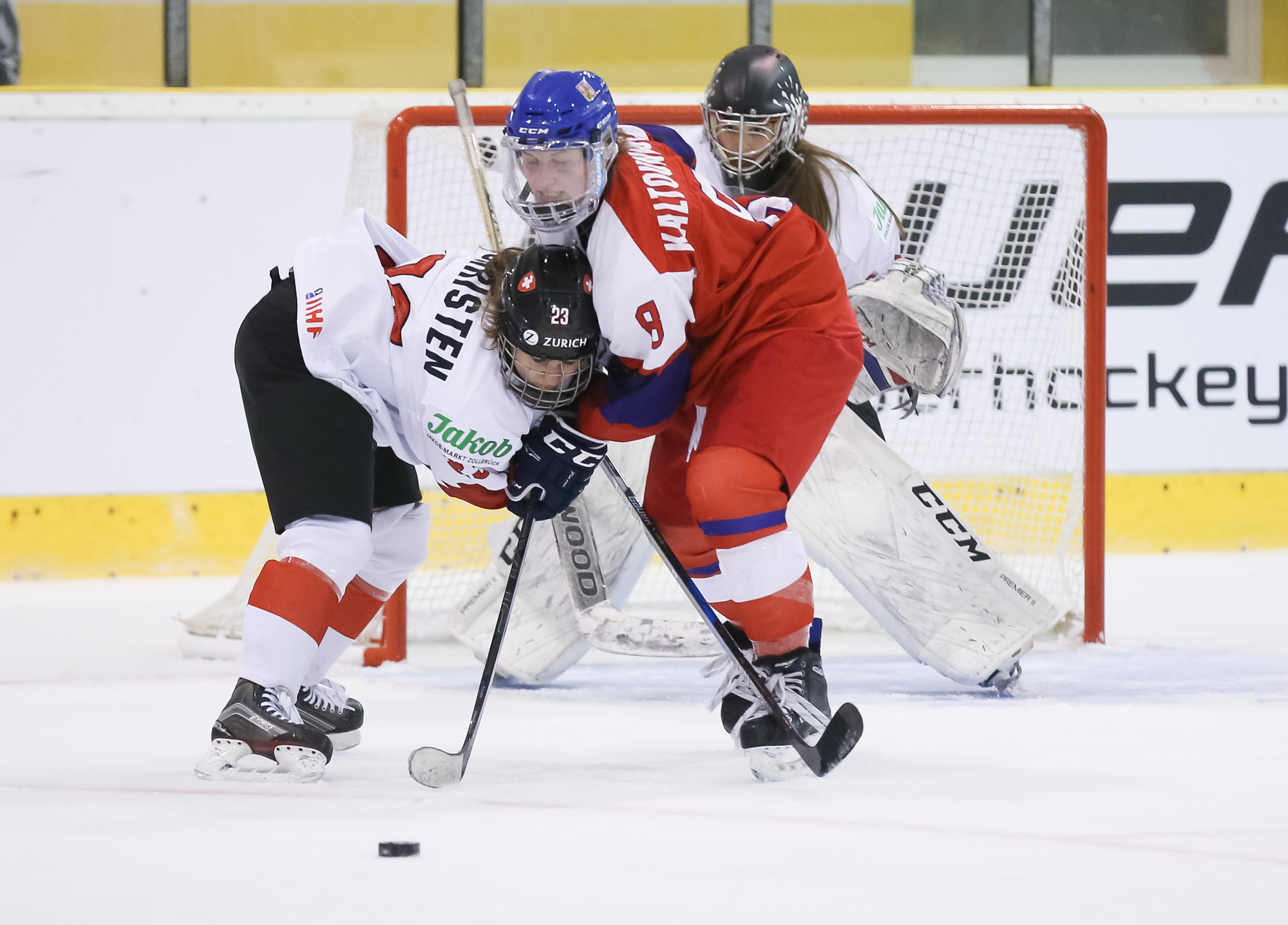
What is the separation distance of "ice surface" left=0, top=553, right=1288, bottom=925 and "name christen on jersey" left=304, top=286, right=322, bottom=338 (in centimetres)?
63

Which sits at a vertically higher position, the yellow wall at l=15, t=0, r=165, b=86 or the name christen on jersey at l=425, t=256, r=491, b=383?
the yellow wall at l=15, t=0, r=165, b=86

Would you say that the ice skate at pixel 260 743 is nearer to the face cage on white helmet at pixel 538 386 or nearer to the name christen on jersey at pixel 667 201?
the face cage on white helmet at pixel 538 386

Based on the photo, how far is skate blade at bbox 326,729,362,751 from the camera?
88.3 inches

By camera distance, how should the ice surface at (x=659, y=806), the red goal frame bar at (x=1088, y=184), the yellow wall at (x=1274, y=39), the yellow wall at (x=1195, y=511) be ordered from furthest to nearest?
the yellow wall at (x=1274, y=39), the yellow wall at (x=1195, y=511), the red goal frame bar at (x=1088, y=184), the ice surface at (x=659, y=806)

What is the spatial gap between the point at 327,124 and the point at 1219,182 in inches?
113

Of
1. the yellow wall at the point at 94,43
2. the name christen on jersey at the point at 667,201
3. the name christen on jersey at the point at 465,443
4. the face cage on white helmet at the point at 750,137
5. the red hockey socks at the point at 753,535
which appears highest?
the yellow wall at the point at 94,43

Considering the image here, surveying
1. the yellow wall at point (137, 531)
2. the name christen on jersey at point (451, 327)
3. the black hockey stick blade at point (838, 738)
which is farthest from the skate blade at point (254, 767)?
the yellow wall at point (137, 531)

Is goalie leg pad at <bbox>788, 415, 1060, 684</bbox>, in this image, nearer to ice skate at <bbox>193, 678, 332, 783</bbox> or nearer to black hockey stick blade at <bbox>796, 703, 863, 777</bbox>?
black hockey stick blade at <bbox>796, 703, 863, 777</bbox>

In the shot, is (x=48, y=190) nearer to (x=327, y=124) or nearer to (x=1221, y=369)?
(x=327, y=124)

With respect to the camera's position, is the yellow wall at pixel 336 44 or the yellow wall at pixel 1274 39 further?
the yellow wall at pixel 1274 39

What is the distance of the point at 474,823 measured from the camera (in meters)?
1.74

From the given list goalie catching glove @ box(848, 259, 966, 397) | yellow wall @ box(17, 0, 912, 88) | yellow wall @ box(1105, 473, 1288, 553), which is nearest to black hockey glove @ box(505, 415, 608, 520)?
goalie catching glove @ box(848, 259, 966, 397)

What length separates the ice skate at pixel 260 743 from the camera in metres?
1.98

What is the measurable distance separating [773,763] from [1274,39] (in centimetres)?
442
